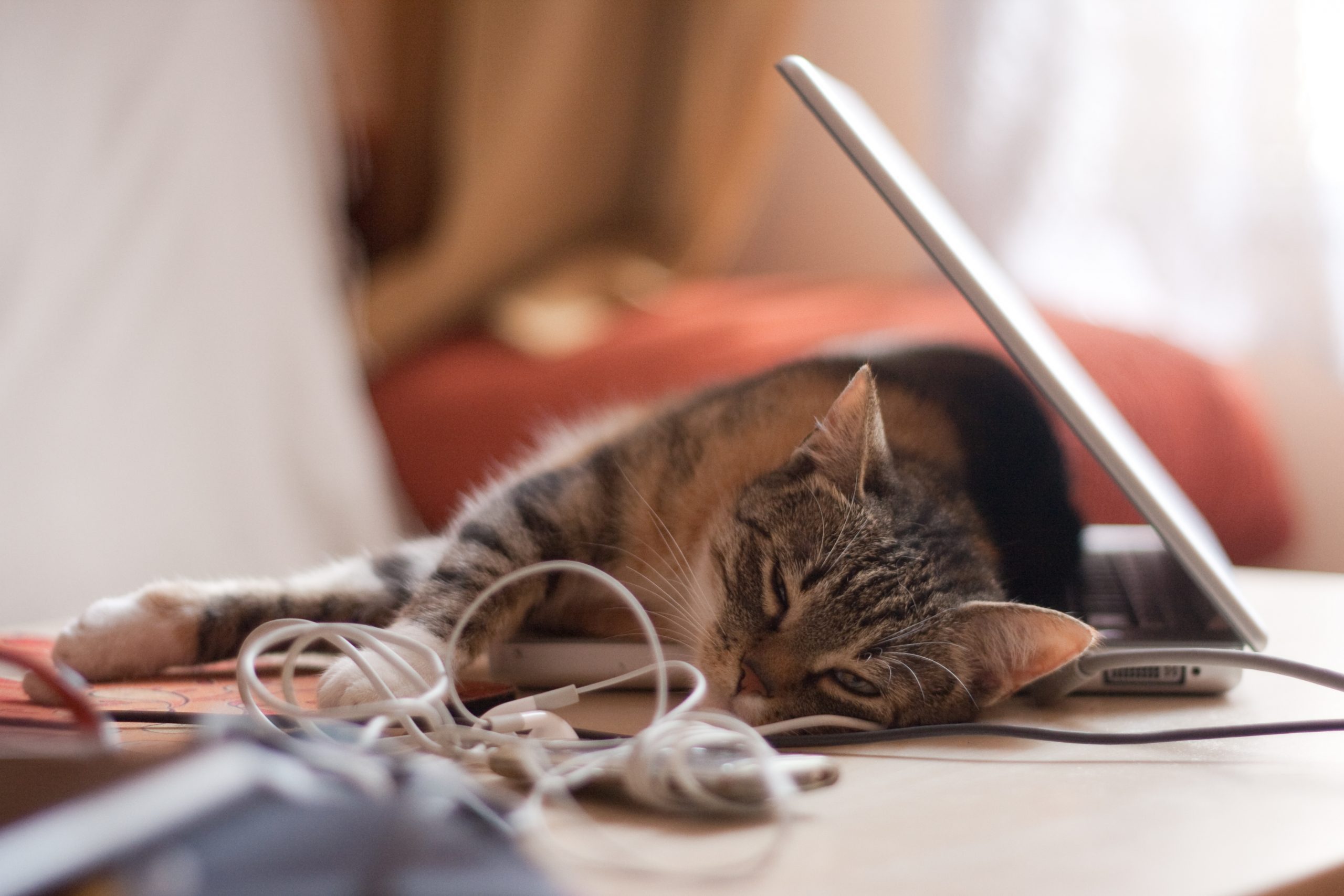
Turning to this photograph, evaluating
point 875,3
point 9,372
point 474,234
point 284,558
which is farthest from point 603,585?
point 875,3

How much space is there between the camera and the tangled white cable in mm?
552

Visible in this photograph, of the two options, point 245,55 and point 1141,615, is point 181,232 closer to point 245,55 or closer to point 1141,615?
point 245,55

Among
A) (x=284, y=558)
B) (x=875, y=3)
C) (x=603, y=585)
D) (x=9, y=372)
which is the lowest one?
(x=284, y=558)

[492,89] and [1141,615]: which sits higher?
[492,89]

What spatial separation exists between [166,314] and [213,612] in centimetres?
110

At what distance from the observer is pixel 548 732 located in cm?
66

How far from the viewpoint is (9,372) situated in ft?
4.85

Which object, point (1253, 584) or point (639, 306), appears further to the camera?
point (639, 306)

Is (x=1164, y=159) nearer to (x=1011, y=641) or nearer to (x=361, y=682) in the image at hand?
(x=1011, y=641)

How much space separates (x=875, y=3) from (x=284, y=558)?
203 centimetres

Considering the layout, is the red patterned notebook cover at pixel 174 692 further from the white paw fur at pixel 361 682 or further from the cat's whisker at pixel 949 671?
the cat's whisker at pixel 949 671

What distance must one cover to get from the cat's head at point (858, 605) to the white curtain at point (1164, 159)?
1.41 metres

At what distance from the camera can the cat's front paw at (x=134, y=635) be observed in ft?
2.76

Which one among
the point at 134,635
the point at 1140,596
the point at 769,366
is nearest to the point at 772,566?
the point at 1140,596
